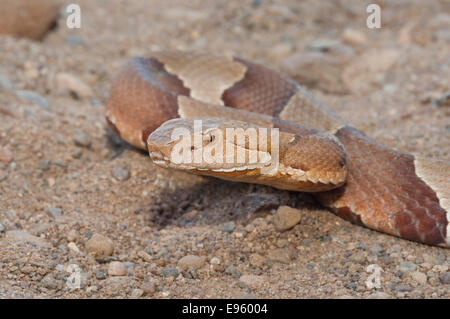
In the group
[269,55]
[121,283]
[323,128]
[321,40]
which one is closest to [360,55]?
[321,40]

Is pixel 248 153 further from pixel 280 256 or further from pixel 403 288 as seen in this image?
pixel 403 288

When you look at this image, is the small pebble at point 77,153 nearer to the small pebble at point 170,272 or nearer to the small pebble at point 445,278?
the small pebble at point 170,272

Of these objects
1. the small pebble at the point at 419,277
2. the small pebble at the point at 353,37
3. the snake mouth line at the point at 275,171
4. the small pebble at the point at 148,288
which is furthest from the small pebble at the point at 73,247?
the small pebble at the point at 353,37

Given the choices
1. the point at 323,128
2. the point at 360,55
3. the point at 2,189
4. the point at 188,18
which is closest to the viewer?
the point at 2,189

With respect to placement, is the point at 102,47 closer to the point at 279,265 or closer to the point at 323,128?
the point at 323,128

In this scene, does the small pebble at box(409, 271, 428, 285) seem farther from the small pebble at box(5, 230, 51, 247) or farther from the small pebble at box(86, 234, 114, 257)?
the small pebble at box(5, 230, 51, 247)

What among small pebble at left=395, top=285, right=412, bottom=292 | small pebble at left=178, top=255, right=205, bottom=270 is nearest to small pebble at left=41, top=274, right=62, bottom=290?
small pebble at left=178, top=255, right=205, bottom=270

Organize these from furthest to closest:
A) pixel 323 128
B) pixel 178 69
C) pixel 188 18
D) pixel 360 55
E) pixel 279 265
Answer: pixel 188 18, pixel 360 55, pixel 178 69, pixel 323 128, pixel 279 265
